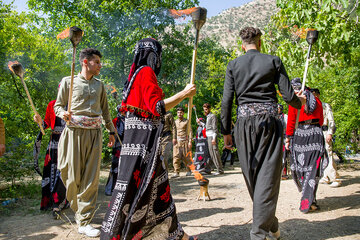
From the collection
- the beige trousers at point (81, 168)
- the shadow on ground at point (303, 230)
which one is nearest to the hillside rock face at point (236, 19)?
the shadow on ground at point (303, 230)

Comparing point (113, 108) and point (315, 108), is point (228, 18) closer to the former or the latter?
point (113, 108)

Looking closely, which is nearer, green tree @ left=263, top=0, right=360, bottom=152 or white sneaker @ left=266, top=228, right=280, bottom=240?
white sneaker @ left=266, top=228, right=280, bottom=240

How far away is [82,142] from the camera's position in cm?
412

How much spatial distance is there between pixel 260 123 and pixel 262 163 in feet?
1.37

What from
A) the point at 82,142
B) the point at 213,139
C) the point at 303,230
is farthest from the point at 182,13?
the point at 213,139

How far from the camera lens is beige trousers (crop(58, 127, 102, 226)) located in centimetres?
402

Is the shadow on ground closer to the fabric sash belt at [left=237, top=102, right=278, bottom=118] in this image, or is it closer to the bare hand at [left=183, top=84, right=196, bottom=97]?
the fabric sash belt at [left=237, top=102, right=278, bottom=118]

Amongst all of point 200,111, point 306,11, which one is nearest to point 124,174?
point 306,11

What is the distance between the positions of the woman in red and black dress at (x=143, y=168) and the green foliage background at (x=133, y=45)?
393 centimetres

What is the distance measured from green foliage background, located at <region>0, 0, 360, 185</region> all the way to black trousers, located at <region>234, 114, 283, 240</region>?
10.5ft

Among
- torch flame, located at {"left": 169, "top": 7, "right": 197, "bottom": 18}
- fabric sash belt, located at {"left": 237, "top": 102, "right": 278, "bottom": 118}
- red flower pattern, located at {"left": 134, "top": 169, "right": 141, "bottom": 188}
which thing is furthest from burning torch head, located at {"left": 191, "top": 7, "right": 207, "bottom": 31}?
red flower pattern, located at {"left": 134, "top": 169, "right": 141, "bottom": 188}

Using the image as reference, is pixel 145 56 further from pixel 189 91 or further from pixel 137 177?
pixel 137 177

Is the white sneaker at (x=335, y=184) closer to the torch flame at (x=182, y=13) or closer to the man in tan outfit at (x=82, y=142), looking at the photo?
the man in tan outfit at (x=82, y=142)

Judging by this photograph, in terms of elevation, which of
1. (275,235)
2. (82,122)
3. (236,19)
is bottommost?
Result: (275,235)
